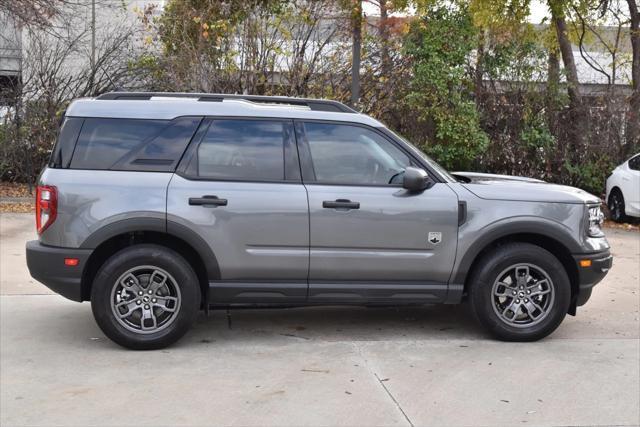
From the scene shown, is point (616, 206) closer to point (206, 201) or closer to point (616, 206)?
point (616, 206)

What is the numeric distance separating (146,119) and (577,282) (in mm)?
3620

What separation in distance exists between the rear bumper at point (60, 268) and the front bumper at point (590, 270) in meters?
3.77

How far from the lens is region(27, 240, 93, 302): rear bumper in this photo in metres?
5.65

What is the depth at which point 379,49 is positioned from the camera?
14883 mm

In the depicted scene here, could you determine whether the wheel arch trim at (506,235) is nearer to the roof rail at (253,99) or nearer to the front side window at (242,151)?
the roof rail at (253,99)

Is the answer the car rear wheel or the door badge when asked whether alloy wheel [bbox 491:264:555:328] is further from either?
the car rear wheel

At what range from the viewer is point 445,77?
1408 centimetres

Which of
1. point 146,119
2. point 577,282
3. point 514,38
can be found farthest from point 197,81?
point 577,282

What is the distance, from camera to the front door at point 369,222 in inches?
230

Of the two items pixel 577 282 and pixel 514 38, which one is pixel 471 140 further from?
pixel 577 282

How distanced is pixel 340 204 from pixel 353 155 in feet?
1.45

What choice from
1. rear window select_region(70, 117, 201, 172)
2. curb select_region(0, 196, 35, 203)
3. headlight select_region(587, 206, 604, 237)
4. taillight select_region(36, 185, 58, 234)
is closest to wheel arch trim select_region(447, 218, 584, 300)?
headlight select_region(587, 206, 604, 237)

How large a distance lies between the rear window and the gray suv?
11 mm

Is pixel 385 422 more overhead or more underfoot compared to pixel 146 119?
more underfoot
